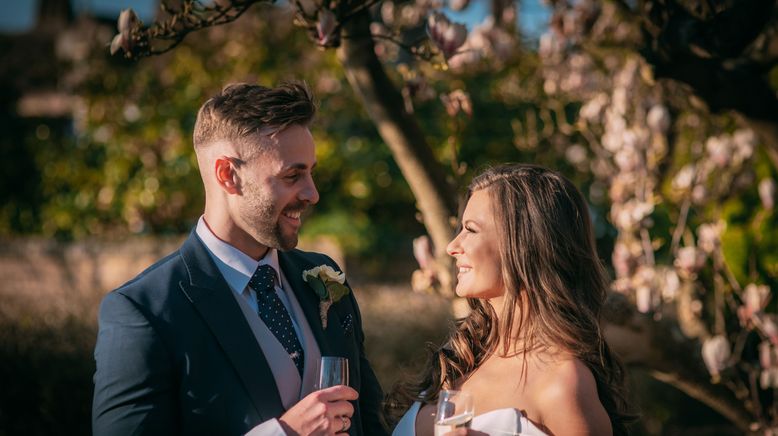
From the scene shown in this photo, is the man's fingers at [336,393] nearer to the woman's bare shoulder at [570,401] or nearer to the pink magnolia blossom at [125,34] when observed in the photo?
the woman's bare shoulder at [570,401]

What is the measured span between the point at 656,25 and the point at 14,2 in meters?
17.5

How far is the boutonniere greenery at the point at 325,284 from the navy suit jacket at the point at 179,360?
1.08ft

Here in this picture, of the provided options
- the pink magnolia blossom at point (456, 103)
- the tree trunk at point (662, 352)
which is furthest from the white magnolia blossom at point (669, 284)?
the pink magnolia blossom at point (456, 103)

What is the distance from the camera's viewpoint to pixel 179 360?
7.04 feet

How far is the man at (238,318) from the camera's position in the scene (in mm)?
2084

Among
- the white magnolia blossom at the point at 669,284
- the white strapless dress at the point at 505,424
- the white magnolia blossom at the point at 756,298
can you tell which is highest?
the white strapless dress at the point at 505,424

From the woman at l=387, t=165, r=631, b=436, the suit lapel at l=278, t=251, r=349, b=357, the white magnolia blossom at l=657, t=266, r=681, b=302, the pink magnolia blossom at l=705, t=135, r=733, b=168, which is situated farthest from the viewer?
the pink magnolia blossom at l=705, t=135, r=733, b=168

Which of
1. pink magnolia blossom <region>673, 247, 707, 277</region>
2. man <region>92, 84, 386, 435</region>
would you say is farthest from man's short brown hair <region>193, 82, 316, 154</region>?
pink magnolia blossom <region>673, 247, 707, 277</region>

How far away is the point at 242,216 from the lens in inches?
93.4

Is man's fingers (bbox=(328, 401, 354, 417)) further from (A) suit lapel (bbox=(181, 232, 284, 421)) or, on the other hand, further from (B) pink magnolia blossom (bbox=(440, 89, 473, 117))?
(B) pink magnolia blossom (bbox=(440, 89, 473, 117))

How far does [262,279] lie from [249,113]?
0.49m

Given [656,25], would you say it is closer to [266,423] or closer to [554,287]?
[554,287]

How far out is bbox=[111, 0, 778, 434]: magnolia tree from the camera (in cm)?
307

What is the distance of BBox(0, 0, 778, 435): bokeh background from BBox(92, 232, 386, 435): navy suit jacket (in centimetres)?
95
